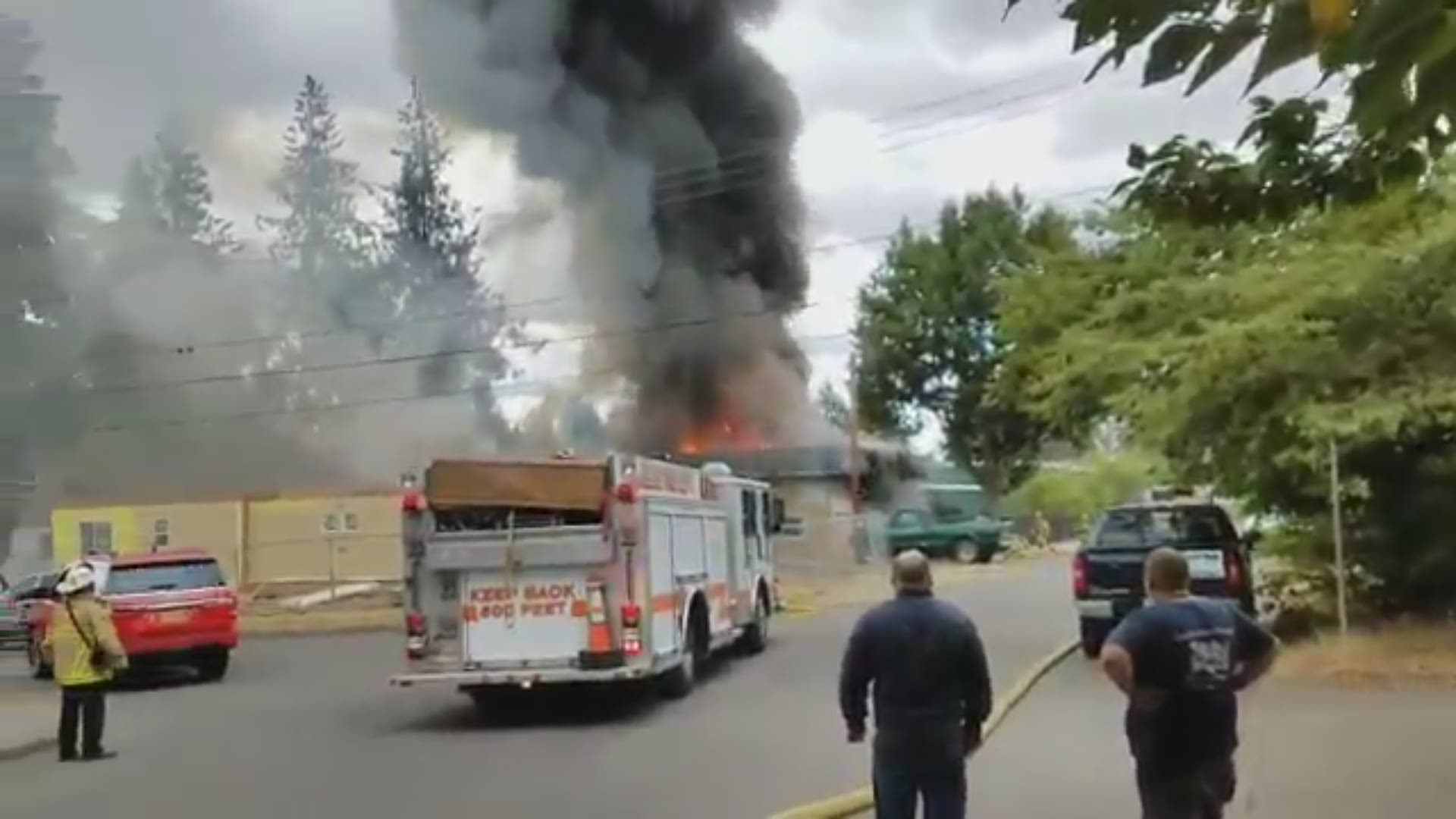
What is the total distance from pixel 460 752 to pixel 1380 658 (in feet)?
25.4

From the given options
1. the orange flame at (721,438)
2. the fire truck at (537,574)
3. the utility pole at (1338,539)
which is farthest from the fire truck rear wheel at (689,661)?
the orange flame at (721,438)

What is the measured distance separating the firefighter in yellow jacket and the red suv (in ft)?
20.8

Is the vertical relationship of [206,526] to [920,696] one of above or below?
above

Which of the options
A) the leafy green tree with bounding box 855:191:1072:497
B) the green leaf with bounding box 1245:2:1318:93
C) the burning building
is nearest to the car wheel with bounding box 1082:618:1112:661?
the green leaf with bounding box 1245:2:1318:93

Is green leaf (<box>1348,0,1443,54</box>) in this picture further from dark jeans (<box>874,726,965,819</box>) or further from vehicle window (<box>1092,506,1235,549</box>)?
vehicle window (<box>1092,506,1235,549</box>)

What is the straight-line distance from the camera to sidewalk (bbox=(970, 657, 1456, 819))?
9.80 metres

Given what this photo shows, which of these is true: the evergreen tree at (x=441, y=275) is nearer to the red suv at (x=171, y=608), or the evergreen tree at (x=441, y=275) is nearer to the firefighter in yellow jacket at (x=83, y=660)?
the red suv at (x=171, y=608)

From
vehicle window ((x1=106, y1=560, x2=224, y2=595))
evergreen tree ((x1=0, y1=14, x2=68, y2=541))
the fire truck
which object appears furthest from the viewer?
evergreen tree ((x1=0, y1=14, x2=68, y2=541))

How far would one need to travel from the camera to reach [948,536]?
147 feet

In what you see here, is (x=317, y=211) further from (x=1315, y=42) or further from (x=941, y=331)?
(x=1315, y=42)

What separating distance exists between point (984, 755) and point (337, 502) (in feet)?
84.2

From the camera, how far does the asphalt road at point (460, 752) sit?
11.2m

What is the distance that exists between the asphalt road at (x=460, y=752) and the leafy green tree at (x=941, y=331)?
32956mm

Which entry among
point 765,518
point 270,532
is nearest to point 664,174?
point 270,532
